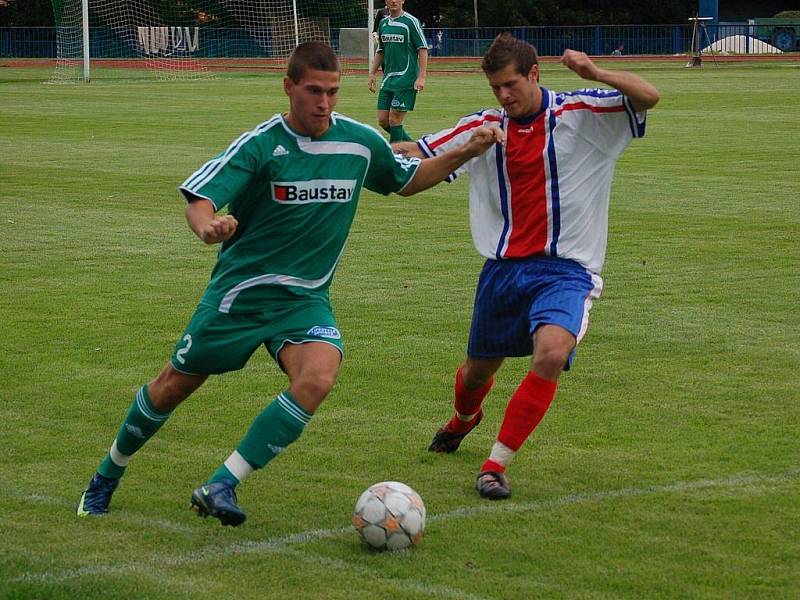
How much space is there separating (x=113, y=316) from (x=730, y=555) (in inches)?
214

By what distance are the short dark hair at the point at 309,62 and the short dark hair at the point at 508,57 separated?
2.73ft

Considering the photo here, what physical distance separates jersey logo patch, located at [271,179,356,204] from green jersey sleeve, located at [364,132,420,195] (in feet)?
0.71

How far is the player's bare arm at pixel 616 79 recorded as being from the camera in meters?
5.61

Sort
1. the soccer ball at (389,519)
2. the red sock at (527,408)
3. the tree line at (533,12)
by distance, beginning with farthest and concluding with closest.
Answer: the tree line at (533,12) < the red sock at (527,408) < the soccer ball at (389,519)

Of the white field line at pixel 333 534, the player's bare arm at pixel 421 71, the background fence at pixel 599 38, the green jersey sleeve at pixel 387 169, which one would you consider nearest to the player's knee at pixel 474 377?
the white field line at pixel 333 534

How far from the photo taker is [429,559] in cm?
492

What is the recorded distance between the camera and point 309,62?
17.1 feet

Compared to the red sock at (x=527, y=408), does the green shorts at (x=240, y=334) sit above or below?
above

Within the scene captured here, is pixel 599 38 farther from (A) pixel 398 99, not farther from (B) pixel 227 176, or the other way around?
(B) pixel 227 176

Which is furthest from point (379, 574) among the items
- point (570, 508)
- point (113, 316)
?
point (113, 316)

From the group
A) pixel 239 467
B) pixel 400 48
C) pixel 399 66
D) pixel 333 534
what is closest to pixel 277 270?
pixel 239 467

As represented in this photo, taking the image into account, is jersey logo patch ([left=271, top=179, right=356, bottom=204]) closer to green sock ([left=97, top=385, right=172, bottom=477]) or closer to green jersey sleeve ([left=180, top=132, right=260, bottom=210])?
green jersey sleeve ([left=180, top=132, right=260, bottom=210])

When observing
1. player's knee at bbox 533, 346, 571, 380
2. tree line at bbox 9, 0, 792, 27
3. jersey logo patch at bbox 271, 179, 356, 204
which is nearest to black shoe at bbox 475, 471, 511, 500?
player's knee at bbox 533, 346, 571, 380

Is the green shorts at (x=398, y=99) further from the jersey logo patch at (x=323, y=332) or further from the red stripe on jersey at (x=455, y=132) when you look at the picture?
the jersey logo patch at (x=323, y=332)
